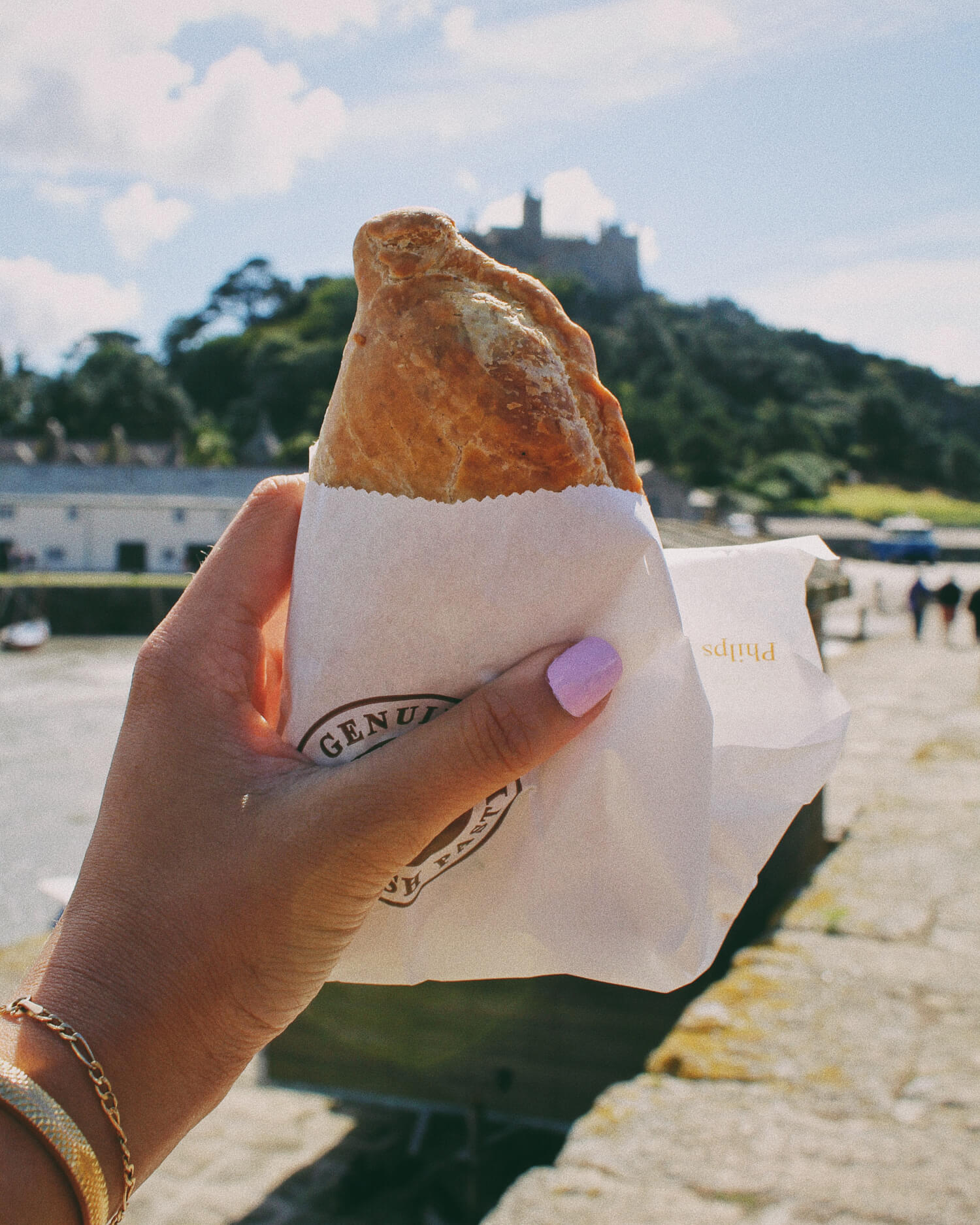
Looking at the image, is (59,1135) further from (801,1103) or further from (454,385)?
(801,1103)

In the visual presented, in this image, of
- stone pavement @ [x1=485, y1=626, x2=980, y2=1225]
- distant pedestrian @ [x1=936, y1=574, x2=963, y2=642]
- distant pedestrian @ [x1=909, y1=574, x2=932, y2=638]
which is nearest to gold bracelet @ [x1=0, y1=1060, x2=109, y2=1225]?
stone pavement @ [x1=485, y1=626, x2=980, y2=1225]

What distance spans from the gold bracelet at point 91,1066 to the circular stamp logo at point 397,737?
50cm

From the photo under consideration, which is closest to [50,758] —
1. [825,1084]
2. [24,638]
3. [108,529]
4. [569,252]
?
[24,638]

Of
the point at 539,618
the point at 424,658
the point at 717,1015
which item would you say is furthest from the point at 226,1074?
the point at 717,1015

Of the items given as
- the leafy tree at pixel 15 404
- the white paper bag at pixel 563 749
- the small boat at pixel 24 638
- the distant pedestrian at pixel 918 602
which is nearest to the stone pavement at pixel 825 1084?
the white paper bag at pixel 563 749

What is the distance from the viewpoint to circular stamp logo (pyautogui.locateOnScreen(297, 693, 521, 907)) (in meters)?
1.63

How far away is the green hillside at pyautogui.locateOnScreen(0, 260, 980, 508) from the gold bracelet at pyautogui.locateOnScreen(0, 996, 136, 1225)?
70.4 meters

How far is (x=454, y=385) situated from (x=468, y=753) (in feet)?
2.16

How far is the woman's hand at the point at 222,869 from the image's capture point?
137 centimetres

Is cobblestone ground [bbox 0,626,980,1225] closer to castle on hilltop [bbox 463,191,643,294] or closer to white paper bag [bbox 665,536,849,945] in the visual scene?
white paper bag [bbox 665,536,849,945]

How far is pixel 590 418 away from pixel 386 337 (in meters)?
0.41

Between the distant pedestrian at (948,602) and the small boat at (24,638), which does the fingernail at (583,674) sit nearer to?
the distant pedestrian at (948,602)

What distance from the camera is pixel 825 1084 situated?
3705 millimetres

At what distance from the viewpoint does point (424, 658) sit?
1622 mm
